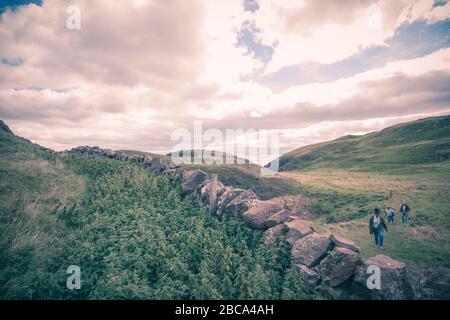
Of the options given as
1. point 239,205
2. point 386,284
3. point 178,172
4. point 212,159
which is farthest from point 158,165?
point 212,159

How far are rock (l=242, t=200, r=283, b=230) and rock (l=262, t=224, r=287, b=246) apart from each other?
0.67 metres

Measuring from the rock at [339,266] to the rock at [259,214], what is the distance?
381cm

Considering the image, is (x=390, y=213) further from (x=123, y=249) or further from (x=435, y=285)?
(x=123, y=249)

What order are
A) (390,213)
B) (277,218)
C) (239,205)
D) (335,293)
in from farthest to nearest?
(390,213), (239,205), (277,218), (335,293)

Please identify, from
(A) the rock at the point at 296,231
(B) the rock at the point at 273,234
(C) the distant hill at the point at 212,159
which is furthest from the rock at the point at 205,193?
(C) the distant hill at the point at 212,159

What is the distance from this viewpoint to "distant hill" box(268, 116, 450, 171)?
64062 mm

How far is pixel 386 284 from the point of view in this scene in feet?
28.3

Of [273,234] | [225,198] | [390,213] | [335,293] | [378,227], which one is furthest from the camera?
[390,213]

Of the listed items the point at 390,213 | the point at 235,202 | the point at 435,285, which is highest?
the point at 235,202

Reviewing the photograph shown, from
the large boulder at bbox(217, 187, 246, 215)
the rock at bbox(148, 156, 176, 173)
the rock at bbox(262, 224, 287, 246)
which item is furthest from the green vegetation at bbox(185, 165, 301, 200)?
the rock at bbox(262, 224, 287, 246)

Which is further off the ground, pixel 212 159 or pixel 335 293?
pixel 212 159

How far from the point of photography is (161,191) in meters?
17.9

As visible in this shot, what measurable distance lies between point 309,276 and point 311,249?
1.24 metres
